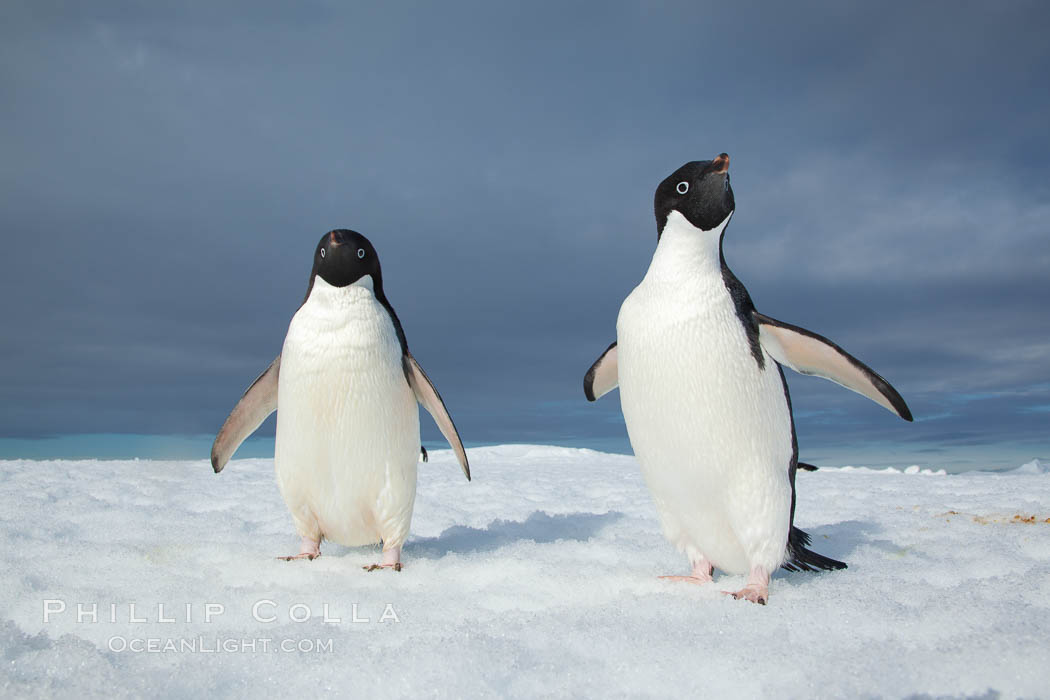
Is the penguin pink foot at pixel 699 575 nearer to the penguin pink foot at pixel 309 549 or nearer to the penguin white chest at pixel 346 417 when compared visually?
the penguin white chest at pixel 346 417

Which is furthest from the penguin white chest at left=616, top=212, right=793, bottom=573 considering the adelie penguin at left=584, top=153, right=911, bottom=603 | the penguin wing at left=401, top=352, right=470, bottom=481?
the penguin wing at left=401, top=352, right=470, bottom=481

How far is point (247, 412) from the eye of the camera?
457 centimetres

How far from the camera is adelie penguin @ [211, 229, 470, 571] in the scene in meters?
3.89

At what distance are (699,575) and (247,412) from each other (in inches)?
113

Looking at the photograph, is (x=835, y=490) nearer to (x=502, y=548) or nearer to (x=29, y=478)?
(x=502, y=548)

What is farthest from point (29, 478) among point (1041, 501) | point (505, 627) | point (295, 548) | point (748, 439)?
point (1041, 501)

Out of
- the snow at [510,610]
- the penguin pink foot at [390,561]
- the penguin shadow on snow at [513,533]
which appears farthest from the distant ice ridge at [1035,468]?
the penguin pink foot at [390,561]

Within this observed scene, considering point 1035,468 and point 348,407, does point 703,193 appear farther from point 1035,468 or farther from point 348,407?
point 1035,468

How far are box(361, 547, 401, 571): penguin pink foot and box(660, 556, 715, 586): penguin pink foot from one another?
1410 millimetres

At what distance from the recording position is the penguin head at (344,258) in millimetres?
3891

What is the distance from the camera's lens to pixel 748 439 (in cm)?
329

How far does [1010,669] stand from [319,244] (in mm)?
3528

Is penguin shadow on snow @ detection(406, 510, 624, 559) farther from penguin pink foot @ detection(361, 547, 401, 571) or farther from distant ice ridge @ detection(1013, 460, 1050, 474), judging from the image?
distant ice ridge @ detection(1013, 460, 1050, 474)

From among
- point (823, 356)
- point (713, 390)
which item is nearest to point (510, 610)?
point (713, 390)
